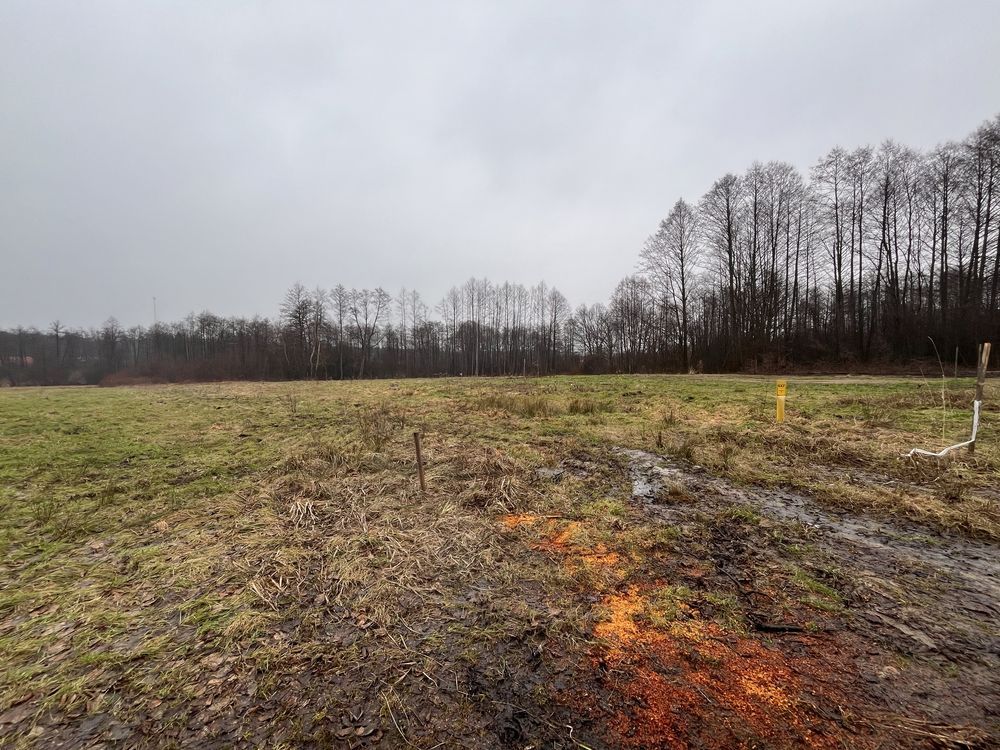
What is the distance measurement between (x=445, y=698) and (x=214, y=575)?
2.50 metres

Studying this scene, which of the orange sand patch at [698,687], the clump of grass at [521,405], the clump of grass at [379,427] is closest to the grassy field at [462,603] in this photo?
the orange sand patch at [698,687]

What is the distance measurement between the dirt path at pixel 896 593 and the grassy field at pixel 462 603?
3cm

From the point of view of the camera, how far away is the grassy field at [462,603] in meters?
1.96

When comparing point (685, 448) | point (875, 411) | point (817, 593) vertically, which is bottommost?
point (817, 593)

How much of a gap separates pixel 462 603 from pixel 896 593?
129 inches

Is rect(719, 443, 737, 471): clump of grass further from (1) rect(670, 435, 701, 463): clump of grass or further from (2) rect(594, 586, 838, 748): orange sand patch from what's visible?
(2) rect(594, 586, 838, 748): orange sand patch

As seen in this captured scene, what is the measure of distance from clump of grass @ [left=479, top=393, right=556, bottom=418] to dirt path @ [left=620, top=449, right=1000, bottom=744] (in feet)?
22.4

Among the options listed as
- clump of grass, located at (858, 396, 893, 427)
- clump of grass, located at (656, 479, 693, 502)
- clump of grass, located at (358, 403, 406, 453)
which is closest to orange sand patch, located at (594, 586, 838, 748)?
clump of grass, located at (656, 479, 693, 502)

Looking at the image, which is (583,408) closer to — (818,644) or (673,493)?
(673,493)

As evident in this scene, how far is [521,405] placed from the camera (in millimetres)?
12617

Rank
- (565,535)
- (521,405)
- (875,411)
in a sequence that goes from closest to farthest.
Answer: (565,535)
(875,411)
(521,405)

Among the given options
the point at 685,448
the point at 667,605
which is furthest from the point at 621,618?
the point at 685,448

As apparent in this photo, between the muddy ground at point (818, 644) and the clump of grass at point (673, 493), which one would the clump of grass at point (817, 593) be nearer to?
the muddy ground at point (818, 644)

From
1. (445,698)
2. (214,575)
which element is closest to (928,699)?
(445,698)
